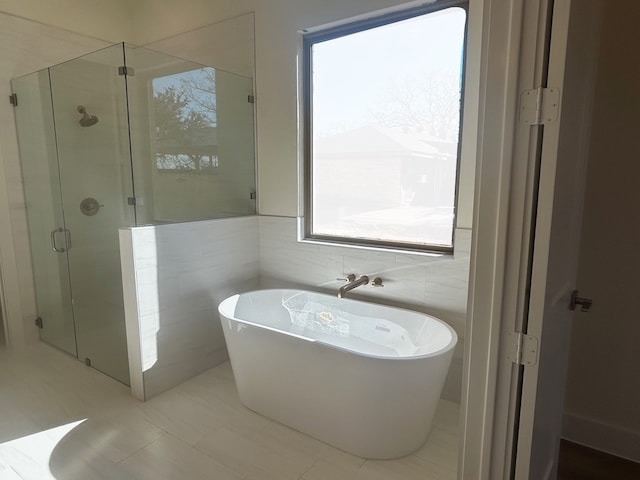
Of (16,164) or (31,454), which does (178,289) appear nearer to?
(31,454)

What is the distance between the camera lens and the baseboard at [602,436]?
190 cm

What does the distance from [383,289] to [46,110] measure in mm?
2937

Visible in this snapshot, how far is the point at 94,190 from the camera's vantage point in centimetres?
302

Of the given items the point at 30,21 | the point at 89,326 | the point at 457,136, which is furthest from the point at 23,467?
the point at 30,21

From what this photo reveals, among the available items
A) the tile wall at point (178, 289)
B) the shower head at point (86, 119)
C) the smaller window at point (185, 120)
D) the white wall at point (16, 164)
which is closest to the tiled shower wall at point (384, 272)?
the tile wall at point (178, 289)

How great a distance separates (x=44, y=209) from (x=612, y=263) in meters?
3.87

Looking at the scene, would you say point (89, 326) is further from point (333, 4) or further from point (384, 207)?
point (333, 4)

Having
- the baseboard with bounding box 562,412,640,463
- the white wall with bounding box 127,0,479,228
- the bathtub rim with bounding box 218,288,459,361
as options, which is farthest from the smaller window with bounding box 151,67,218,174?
the baseboard with bounding box 562,412,640,463

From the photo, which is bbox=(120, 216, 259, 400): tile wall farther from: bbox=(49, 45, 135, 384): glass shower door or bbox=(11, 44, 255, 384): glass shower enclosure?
bbox=(49, 45, 135, 384): glass shower door

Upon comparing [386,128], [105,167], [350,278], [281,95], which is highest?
[281,95]

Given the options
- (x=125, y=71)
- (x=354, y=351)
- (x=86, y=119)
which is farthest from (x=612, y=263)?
(x=86, y=119)

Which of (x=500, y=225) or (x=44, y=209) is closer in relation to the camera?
(x=500, y=225)

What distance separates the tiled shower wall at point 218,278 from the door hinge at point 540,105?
1413 mm

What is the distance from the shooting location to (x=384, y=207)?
266 centimetres
